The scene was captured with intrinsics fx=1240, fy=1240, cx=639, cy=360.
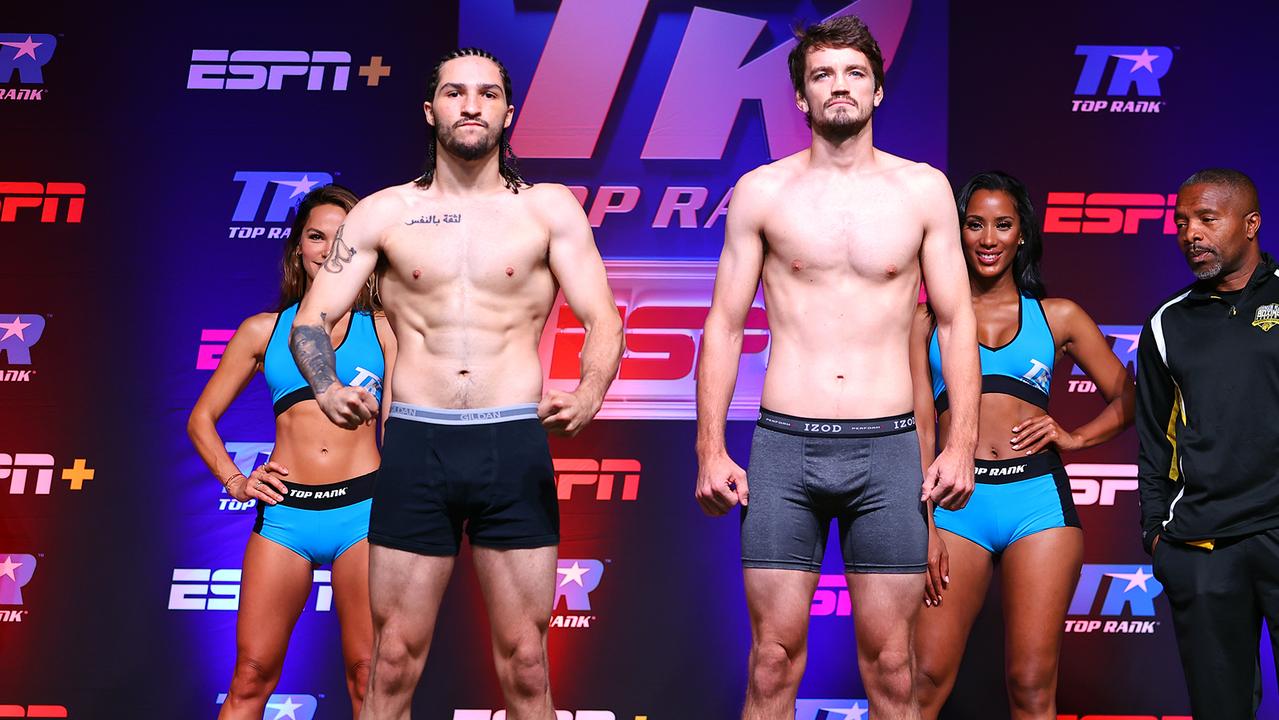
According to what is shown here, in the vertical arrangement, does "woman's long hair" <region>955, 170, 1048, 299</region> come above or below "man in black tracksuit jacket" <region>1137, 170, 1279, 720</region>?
above

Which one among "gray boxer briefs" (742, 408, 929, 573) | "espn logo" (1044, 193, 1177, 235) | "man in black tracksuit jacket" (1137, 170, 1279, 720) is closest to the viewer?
"gray boxer briefs" (742, 408, 929, 573)

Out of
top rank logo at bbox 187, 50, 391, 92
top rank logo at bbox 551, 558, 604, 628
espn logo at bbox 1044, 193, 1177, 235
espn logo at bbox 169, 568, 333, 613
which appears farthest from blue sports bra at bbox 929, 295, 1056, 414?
top rank logo at bbox 187, 50, 391, 92

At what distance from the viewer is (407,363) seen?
3289 mm

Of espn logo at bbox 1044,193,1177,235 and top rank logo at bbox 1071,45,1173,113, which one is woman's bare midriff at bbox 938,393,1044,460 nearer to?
espn logo at bbox 1044,193,1177,235

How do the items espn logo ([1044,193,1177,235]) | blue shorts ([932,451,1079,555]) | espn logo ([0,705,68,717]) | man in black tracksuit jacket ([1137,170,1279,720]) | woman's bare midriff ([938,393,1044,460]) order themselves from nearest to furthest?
man in black tracksuit jacket ([1137,170,1279,720]) < blue shorts ([932,451,1079,555]) < woman's bare midriff ([938,393,1044,460]) < espn logo ([0,705,68,717]) < espn logo ([1044,193,1177,235])

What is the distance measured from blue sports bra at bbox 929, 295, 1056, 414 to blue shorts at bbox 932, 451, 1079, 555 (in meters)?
0.25

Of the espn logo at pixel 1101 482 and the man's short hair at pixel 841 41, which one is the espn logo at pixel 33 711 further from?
the espn logo at pixel 1101 482

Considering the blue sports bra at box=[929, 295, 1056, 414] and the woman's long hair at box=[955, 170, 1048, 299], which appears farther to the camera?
the woman's long hair at box=[955, 170, 1048, 299]

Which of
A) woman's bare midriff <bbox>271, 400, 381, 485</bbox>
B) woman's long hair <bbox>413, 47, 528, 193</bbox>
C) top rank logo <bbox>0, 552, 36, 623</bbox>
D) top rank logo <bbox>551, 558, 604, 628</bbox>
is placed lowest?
top rank logo <bbox>0, 552, 36, 623</bbox>

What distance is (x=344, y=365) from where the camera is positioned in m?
4.18

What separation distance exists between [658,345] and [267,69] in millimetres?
2038

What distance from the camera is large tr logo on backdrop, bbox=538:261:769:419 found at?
16.9ft

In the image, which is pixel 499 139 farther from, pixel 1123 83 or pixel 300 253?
pixel 1123 83

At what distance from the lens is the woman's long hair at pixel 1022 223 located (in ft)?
13.7
